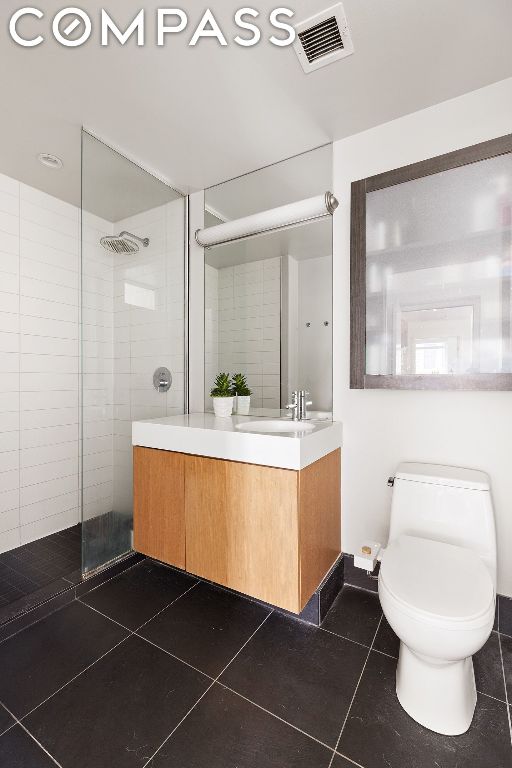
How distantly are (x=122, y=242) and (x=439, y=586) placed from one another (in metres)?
2.20

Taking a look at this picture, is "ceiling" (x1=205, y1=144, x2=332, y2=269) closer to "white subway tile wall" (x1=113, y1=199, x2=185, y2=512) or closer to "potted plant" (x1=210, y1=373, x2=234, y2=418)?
"white subway tile wall" (x1=113, y1=199, x2=185, y2=512)

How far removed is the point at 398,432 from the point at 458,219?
3.21 feet

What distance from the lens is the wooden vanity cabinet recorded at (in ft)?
4.77

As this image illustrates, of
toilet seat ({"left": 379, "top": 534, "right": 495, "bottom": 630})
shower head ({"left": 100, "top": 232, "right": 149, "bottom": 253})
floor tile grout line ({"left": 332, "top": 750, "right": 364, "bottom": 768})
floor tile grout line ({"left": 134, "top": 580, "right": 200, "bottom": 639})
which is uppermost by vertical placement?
shower head ({"left": 100, "top": 232, "right": 149, "bottom": 253})

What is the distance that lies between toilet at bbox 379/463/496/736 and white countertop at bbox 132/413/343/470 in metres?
0.38

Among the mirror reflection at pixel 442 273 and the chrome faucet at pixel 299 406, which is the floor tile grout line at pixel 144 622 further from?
the mirror reflection at pixel 442 273

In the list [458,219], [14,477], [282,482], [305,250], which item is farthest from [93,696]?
[458,219]

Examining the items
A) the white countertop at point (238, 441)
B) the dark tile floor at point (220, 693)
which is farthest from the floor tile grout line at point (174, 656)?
the white countertop at point (238, 441)

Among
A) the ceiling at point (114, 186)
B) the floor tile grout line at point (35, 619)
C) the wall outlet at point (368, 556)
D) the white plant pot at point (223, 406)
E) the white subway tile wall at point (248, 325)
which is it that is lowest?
the floor tile grout line at point (35, 619)

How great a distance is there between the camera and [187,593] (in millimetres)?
1852

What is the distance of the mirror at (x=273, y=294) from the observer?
77.9 inches

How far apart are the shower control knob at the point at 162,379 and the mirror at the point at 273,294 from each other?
0.82 ft

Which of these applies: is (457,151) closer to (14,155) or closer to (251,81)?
(251,81)

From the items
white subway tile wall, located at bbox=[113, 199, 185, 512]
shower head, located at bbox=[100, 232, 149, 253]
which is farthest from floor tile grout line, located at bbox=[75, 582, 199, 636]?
shower head, located at bbox=[100, 232, 149, 253]
